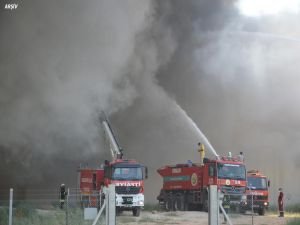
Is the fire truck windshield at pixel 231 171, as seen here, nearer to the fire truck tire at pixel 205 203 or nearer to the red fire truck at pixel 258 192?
the fire truck tire at pixel 205 203

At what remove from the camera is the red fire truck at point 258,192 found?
3406cm

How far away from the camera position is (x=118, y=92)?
33219mm

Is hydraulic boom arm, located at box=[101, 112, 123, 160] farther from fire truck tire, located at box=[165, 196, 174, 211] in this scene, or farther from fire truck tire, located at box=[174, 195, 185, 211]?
fire truck tire, located at box=[165, 196, 174, 211]

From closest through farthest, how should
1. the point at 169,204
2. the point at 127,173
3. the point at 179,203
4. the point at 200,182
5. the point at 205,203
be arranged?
the point at 127,173 < the point at 205,203 < the point at 200,182 < the point at 179,203 < the point at 169,204

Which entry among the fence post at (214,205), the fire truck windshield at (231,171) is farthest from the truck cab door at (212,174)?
the fence post at (214,205)

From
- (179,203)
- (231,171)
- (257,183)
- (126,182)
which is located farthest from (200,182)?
(126,182)

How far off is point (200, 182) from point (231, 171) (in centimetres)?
216

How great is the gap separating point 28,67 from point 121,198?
26.4 ft

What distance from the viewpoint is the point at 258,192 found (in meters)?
34.9

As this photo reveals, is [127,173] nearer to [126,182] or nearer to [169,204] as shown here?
[126,182]

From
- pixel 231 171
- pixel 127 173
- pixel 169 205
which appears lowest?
pixel 169 205

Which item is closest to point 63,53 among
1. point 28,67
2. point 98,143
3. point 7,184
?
point 28,67

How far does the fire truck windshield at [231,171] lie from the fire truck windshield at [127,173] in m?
5.01

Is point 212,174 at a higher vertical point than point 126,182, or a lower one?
higher
